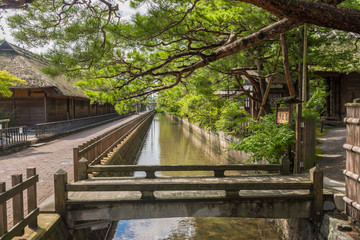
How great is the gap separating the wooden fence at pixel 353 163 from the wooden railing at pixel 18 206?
18.6ft

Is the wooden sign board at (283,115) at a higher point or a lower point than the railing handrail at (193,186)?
higher

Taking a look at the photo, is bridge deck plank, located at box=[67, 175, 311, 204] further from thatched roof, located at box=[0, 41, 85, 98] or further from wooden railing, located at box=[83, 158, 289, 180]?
thatched roof, located at box=[0, 41, 85, 98]

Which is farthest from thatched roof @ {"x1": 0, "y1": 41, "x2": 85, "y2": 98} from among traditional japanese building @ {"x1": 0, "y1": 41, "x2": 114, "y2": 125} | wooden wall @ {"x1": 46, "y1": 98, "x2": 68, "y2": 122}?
wooden wall @ {"x1": 46, "y1": 98, "x2": 68, "y2": 122}

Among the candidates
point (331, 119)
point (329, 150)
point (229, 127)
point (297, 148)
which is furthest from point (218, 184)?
point (331, 119)

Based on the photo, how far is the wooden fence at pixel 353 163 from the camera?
5.30m

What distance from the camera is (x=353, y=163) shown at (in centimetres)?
550

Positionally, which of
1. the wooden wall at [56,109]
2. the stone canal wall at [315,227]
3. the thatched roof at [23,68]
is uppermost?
the thatched roof at [23,68]

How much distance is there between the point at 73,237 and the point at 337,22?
6.22 meters

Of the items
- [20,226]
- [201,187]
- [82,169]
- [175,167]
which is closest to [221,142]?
[175,167]

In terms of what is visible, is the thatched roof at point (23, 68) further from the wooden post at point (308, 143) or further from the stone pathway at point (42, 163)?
the wooden post at point (308, 143)

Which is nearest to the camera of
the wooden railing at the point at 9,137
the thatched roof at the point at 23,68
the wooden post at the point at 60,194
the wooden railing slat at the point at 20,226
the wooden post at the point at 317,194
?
the wooden railing slat at the point at 20,226

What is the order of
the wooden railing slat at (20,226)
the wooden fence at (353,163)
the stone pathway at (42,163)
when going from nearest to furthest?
the wooden railing slat at (20,226) → the wooden fence at (353,163) → the stone pathway at (42,163)

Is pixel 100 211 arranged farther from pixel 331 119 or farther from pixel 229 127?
pixel 331 119

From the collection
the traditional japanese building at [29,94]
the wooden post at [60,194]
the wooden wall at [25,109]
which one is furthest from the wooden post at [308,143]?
the wooden wall at [25,109]
